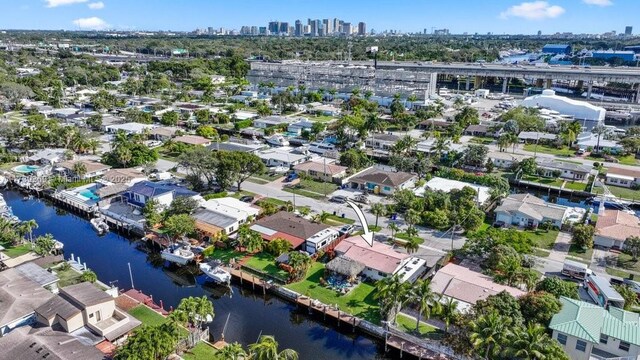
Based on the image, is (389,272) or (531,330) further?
(389,272)

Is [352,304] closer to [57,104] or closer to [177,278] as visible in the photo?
[177,278]

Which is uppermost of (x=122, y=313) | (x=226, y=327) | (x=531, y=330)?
(x=531, y=330)

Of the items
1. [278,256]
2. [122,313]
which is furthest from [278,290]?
[122,313]

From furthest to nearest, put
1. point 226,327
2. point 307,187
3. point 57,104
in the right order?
point 57,104 < point 307,187 < point 226,327

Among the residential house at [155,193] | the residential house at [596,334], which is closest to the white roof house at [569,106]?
the residential house at [596,334]

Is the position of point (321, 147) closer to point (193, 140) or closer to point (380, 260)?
point (193, 140)

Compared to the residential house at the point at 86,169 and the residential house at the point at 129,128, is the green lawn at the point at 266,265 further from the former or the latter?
the residential house at the point at 129,128

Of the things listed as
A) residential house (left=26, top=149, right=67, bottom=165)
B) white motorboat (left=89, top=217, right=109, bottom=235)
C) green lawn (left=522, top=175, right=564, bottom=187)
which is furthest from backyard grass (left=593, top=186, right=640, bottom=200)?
residential house (left=26, top=149, right=67, bottom=165)
